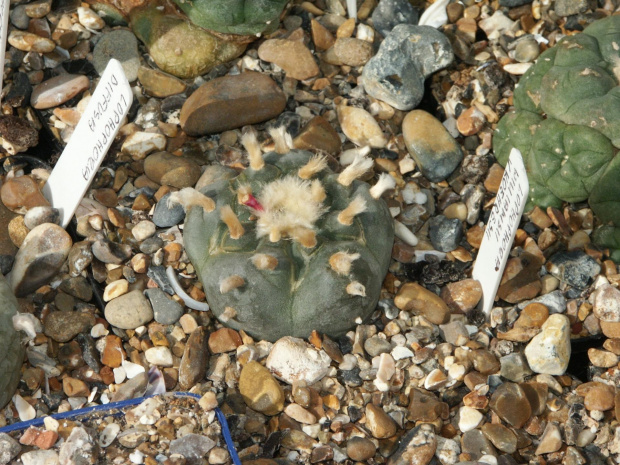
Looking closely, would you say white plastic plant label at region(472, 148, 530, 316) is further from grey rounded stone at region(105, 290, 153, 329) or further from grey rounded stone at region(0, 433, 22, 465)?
grey rounded stone at region(0, 433, 22, 465)

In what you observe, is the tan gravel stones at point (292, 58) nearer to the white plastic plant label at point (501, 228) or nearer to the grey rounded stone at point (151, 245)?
the grey rounded stone at point (151, 245)

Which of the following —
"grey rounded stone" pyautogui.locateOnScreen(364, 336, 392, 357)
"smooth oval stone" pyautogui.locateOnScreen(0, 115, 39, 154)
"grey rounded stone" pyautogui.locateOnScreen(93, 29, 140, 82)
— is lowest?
"grey rounded stone" pyautogui.locateOnScreen(364, 336, 392, 357)

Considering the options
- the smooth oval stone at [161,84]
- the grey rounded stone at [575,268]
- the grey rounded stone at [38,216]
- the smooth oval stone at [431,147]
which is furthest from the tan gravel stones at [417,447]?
the smooth oval stone at [161,84]

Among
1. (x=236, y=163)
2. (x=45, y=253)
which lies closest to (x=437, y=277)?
(x=236, y=163)

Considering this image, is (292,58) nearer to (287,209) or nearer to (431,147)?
(431,147)

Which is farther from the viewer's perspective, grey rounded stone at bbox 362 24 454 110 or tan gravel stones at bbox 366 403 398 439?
grey rounded stone at bbox 362 24 454 110

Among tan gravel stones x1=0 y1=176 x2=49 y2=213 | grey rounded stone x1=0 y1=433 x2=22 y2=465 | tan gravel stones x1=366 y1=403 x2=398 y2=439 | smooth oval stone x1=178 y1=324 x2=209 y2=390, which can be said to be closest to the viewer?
grey rounded stone x1=0 y1=433 x2=22 y2=465

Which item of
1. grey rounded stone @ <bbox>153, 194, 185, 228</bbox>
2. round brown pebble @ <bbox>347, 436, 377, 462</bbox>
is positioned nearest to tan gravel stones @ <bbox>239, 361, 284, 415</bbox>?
round brown pebble @ <bbox>347, 436, 377, 462</bbox>
